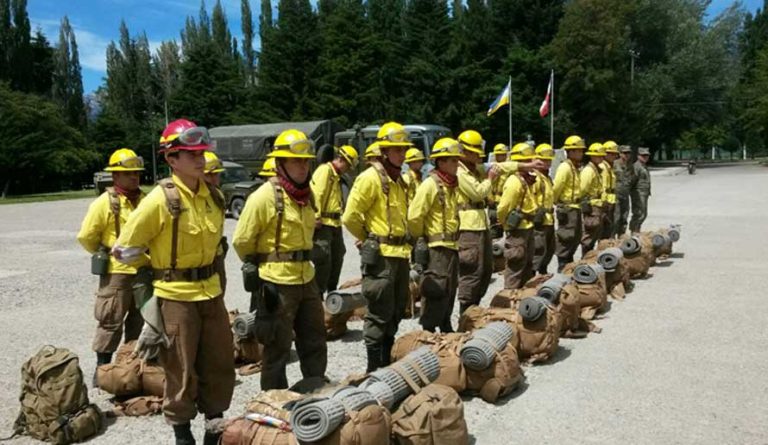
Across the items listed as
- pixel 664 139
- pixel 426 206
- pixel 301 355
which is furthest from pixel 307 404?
pixel 664 139

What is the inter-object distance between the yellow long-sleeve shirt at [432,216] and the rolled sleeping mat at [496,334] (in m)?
0.93

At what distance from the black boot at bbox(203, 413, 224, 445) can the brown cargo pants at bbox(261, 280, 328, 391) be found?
24.3 inches

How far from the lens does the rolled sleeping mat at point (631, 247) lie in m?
9.90

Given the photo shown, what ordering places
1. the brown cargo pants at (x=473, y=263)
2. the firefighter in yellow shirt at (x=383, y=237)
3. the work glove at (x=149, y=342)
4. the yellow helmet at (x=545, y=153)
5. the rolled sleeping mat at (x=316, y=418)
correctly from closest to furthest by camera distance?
the rolled sleeping mat at (x=316, y=418) → the work glove at (x=149, y=342) → the firefighter in yellow shirt at (x=383, y=237) → the brown cargo pants at (x=473, y=263) → the yellow helmet at (x=545, y=153)

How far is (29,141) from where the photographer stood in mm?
39219

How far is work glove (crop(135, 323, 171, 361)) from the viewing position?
3.77 m

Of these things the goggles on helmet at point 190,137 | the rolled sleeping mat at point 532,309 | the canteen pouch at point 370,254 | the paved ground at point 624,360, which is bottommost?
the paved ground at point 624,360

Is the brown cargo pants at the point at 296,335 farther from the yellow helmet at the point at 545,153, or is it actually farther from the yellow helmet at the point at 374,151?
the yellow helmet at the point at 545,153

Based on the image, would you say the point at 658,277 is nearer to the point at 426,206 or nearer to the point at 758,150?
the point at 426,206

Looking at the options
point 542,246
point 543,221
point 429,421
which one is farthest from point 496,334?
point 542,246

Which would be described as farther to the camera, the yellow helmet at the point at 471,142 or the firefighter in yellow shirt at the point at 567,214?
the firefighter in yellow shirt at the point at 567,214

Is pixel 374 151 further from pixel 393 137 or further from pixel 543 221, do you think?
pixel 543 221

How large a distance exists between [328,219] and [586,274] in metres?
3.22

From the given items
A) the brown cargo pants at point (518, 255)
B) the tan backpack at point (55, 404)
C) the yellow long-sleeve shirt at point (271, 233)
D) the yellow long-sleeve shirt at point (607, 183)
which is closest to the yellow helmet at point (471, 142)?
the brown cargo pants at point (518, 255)
